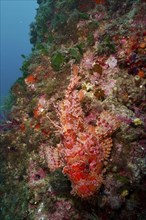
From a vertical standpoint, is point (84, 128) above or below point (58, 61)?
below

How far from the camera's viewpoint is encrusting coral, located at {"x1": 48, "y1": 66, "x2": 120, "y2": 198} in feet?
16.7

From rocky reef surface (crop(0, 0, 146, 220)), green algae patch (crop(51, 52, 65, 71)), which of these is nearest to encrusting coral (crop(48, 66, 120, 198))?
rocky reef surface (crop(0, 0, 146, 220))

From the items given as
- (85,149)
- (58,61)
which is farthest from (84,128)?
(58,61)

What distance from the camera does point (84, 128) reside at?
18.3 feet

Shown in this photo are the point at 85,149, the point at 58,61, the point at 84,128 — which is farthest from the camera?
the point at 58,61

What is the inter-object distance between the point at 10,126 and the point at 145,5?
17.8 ft

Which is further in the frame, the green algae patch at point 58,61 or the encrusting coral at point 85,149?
the green algae patch at point 58,61

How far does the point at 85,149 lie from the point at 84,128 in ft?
1.75

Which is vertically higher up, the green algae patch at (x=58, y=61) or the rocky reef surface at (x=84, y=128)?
the green algae patch at (x=58, y=61)

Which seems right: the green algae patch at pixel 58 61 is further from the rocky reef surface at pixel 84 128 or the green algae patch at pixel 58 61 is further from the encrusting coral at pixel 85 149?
the encrusting coral at pixel 85 149

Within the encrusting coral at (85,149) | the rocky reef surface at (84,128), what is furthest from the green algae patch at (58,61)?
the encrusting coral at (85,149)

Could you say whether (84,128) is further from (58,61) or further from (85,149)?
(58,61)

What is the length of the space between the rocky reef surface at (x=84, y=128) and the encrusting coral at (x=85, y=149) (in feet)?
0.06

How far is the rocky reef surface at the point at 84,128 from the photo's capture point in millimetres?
5129
